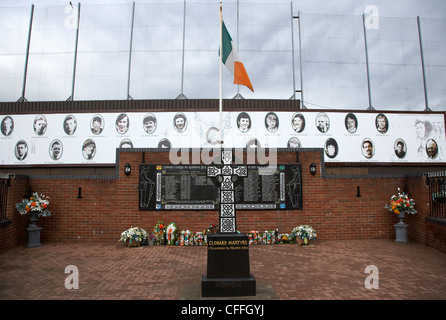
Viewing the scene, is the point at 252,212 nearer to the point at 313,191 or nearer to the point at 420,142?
the point at 313,191

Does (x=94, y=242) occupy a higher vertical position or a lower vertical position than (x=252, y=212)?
lower

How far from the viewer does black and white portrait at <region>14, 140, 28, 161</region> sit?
40.6 feet

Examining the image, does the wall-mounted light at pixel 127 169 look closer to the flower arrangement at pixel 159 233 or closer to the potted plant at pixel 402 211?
the flower arrangement at pixel 159 233

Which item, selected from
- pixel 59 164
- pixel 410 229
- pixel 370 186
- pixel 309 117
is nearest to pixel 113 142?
pixel 59 164

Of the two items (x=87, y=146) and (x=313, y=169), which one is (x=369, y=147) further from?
(x=87, y=146)

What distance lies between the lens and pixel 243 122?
1233cm

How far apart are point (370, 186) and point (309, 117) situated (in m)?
4.62

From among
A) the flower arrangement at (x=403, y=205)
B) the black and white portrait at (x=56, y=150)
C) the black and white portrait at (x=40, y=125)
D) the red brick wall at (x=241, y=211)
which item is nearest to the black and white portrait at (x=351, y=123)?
the red brick wall at (x=241, y=211)

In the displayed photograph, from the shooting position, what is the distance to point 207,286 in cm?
447

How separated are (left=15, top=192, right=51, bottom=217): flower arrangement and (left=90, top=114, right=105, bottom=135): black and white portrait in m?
4.45

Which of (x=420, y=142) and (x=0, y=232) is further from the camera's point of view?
(x=420, y=142)

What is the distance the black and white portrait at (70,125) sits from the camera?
1230 centimetres

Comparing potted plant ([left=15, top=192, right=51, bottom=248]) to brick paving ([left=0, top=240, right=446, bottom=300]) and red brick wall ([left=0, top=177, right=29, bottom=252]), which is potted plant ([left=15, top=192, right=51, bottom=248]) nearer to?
red brick wall ([left=0, top=177, right=29, bottom=252])

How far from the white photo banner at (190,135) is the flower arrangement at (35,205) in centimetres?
391
